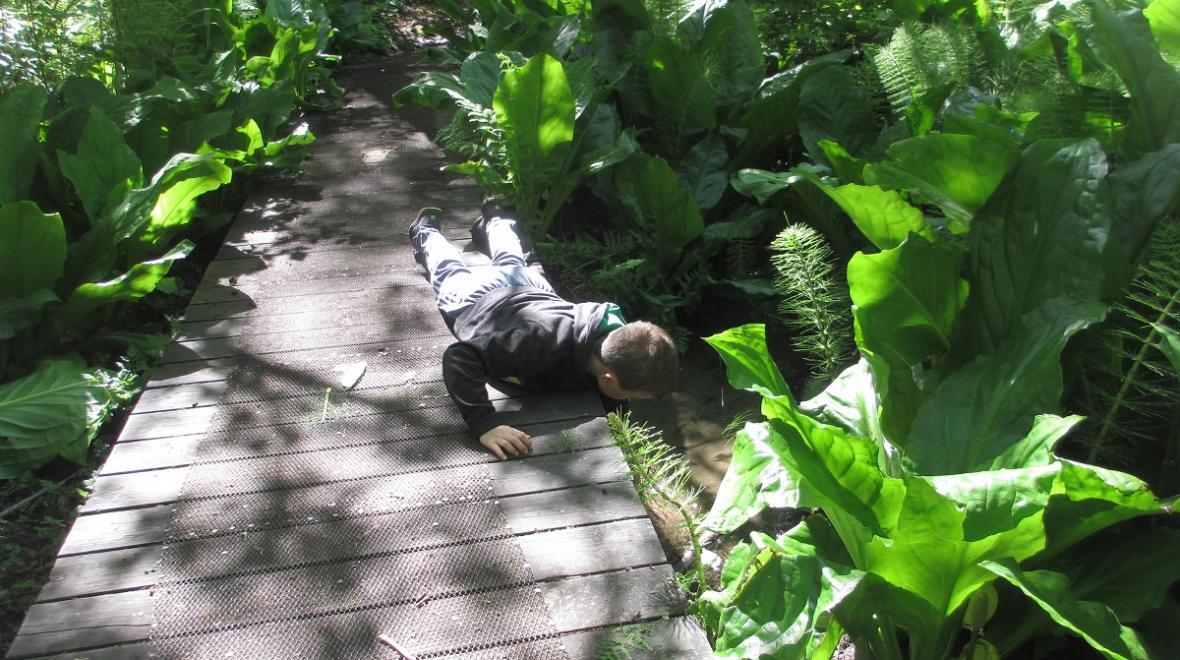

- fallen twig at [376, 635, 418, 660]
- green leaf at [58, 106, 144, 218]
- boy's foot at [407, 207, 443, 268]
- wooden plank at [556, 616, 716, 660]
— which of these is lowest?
boy's foot at [407, 207, 443, 268]

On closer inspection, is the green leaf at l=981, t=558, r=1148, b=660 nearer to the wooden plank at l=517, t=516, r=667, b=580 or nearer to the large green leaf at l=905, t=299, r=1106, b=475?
the large green leaf at l=905, t=299, r=1106, b=475

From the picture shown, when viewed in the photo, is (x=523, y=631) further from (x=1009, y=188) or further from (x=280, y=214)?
(x=280, y=214)

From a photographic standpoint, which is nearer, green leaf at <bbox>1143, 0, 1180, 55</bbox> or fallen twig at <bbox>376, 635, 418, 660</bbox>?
fallen twig at <bbox>376, 635, 418, 660</bbox>

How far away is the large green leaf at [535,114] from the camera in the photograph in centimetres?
409

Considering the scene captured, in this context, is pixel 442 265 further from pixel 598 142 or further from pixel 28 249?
pixel 28 249

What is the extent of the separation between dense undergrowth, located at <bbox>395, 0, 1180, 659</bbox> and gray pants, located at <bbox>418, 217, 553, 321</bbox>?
285mm

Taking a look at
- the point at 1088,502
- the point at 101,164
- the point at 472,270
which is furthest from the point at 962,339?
the point at 101,164

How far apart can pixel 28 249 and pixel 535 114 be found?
202cm

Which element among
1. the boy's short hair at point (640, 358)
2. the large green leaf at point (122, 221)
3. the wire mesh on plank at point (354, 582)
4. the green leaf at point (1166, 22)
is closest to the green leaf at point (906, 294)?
the boy's short hair at point (640, 358)

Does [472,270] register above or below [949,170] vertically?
below

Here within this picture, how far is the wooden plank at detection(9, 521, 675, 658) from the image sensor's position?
2.41 meters

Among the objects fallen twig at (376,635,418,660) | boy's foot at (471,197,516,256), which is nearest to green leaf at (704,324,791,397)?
fallen twig at (376,635,418,660)

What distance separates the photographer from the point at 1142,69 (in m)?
2.81

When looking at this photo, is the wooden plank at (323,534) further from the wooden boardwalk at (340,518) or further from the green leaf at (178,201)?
the green leaf at (178,201)
